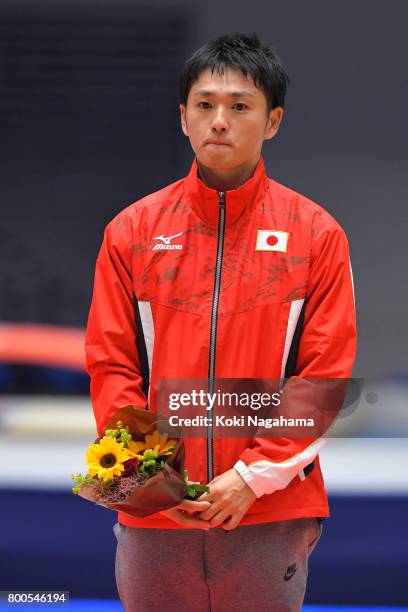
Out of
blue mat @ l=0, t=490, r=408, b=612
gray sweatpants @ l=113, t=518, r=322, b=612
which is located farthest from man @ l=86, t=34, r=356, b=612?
blue mat @ l=0, t=490, r=408, b=612

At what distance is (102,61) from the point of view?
3.54 meters

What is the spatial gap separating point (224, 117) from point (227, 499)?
73 cm

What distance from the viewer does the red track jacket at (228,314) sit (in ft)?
6.63

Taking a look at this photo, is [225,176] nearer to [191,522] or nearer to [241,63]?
[241,63]

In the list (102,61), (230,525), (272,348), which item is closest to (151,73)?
(102,61)

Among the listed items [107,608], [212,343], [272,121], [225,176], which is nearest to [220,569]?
[212,343]

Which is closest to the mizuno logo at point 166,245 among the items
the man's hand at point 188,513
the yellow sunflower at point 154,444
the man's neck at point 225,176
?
the man's neck at point 225,176

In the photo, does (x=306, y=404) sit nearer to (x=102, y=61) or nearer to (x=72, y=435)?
(x=72, y=435)

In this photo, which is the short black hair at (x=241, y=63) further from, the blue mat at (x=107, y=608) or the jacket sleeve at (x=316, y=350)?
the blue mat at (x=107, y=608)

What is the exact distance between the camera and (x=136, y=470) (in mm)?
1862

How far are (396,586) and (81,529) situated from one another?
3.33 ft

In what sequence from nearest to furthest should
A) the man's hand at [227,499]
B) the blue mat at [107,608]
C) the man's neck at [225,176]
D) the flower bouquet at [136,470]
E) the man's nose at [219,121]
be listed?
1. the flower bouquet at [136,470]
2. the man's hand at [227,499]
3. the man's nose at [219,121]
4. the man's neck at [225,176]
5. the blue mat at [107,608]

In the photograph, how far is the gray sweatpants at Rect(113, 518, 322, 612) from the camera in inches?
79.7

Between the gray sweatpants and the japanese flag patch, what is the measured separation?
1.75 ft
